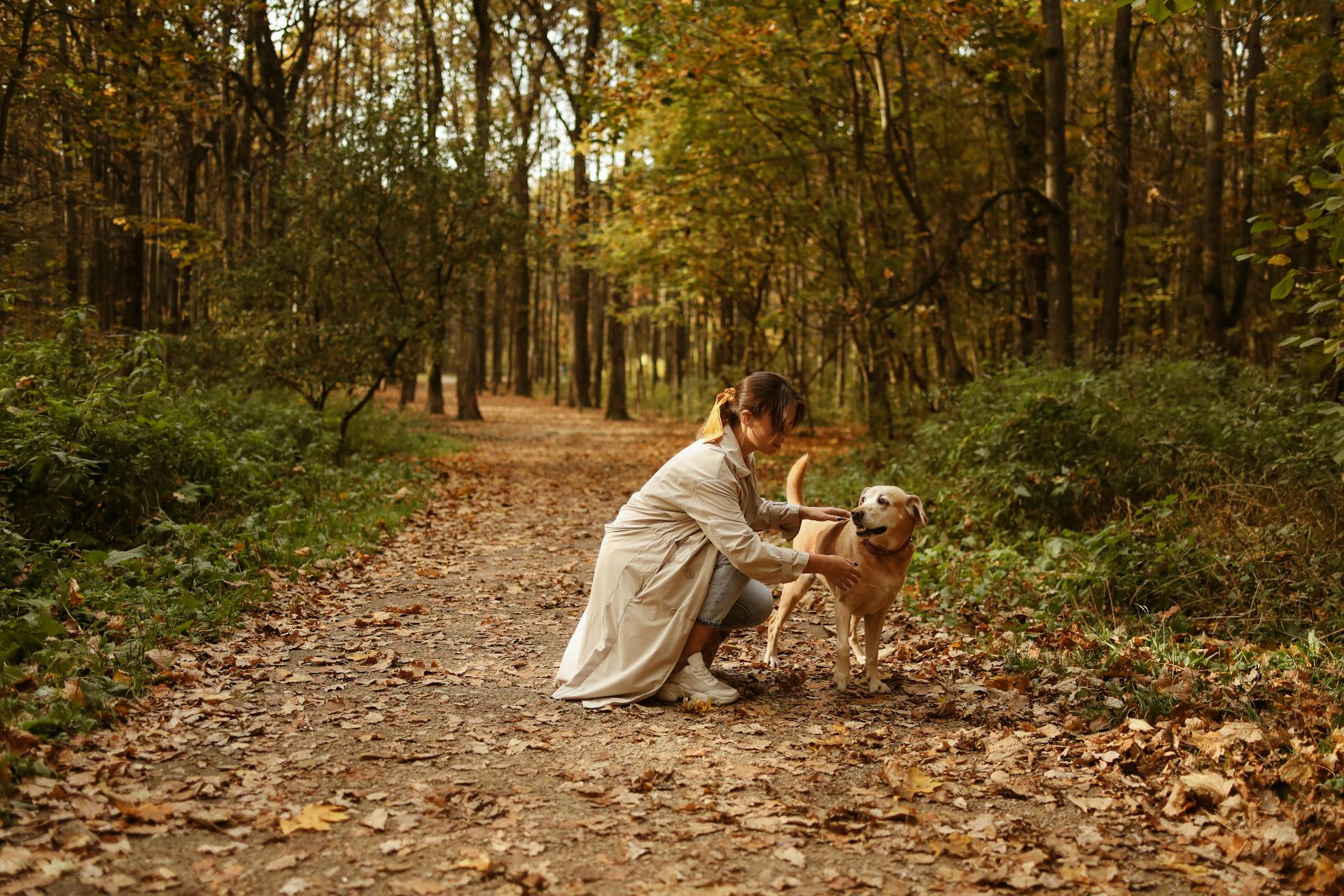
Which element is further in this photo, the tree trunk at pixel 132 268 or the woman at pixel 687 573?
the tree trunk at pixel 132 268

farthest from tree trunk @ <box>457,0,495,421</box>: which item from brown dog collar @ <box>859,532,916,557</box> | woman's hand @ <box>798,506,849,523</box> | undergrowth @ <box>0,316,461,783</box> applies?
brown dog collar @ <box>859,532,916,557</box>

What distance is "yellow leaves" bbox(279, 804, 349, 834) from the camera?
3.57m

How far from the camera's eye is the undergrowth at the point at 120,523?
16.0 ft

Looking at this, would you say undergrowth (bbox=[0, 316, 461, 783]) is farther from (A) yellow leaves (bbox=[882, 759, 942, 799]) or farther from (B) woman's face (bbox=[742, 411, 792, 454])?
(A) yellow leaves (bbox=[882, 759, 942, 799])

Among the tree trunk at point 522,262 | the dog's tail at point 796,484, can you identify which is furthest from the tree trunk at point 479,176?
the dog's tail at point 796,484

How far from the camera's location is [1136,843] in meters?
3.63

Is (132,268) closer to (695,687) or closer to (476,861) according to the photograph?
(695,687)

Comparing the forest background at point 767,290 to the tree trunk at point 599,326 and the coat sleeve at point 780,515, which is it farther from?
the tree trunk at point 599,326

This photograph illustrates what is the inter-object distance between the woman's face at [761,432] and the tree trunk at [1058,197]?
8203 mm

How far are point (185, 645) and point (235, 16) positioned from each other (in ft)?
55.3

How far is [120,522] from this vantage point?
24.2 ft

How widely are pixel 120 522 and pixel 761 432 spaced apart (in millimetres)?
5172

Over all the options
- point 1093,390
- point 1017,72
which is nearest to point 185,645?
point 1093,390

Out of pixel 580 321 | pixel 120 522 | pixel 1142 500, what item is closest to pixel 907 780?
pixel 1142 500
